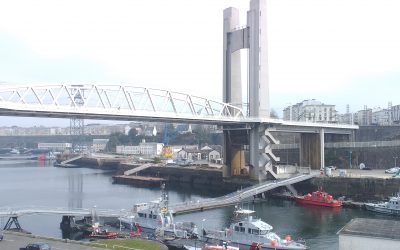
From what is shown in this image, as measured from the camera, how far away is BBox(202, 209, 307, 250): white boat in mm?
19125

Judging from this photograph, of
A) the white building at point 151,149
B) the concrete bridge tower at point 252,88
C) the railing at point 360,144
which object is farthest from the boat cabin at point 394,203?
the white building at point 151,149

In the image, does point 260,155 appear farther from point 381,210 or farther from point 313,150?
point 381,210

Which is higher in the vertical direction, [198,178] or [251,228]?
[251,228]

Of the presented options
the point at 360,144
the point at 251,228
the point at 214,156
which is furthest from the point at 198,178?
the point at 251,228

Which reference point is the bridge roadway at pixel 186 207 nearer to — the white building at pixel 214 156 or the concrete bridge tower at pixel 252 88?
the concrete bridge tower at pixel 252 88

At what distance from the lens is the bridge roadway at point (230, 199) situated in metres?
29.0

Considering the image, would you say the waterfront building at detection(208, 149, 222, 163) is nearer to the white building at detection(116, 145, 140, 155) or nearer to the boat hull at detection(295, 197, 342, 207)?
the boat hull at detection(295, 197, 342, 207)

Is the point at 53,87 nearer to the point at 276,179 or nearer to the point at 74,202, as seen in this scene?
the point at 74,202

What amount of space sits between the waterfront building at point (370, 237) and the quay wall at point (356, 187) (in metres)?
19.1

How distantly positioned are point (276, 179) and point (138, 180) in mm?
17650

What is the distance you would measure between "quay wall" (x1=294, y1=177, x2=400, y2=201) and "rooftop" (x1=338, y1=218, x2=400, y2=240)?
18.4m

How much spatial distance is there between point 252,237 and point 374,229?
615 centimetres

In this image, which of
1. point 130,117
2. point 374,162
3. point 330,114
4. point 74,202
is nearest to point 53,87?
point 130,117

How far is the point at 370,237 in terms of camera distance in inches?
548
